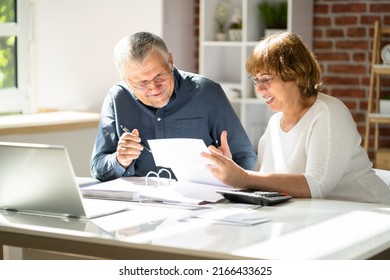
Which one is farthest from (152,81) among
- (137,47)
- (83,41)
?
(83,41)

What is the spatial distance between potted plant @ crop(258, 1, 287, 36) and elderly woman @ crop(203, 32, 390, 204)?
2780 mm

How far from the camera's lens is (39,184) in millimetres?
2496

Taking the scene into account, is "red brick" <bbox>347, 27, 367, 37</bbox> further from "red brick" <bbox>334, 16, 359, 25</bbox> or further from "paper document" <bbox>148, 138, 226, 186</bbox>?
"paper document" <bbox>148, 138, 226, 186</bbox>

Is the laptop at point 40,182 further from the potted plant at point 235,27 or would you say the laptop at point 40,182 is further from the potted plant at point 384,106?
the potted plant at point 235,27

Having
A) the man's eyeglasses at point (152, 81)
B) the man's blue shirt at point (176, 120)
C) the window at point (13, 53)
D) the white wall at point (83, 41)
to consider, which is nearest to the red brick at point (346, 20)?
the white wall at point (83, 41)

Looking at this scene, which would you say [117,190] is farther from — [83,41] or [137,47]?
[83,41]

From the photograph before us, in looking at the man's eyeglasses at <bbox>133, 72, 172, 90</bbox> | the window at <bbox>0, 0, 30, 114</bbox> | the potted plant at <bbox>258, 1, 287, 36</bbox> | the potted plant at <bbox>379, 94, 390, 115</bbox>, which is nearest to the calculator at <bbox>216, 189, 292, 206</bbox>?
the man's eyeglasses at <bbox>133, 72, 172, 90</bbox>

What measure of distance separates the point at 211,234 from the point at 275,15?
3715 mm

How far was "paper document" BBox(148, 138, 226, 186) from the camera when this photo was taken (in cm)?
280

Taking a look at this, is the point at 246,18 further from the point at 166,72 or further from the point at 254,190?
the point at 254,190

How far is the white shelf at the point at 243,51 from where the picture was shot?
5.69m

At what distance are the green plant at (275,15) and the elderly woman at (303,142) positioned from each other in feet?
9.14

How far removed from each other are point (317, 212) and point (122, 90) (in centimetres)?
123
